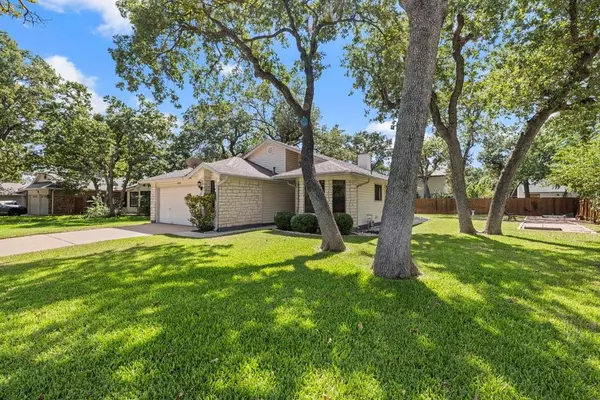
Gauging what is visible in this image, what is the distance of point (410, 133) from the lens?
5070 millimetres

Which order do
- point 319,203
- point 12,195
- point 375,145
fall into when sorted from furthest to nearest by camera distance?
point 375,145 < point 12,195 < point 319,203

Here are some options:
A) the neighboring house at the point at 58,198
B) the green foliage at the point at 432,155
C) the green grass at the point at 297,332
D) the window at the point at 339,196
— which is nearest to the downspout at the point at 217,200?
the window at the point at 339,196

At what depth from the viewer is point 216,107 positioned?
10750 millimetres

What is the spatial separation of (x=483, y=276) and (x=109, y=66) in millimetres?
11337

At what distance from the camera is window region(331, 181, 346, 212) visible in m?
12.8

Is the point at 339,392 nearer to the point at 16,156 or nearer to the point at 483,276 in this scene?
the point at 483,276

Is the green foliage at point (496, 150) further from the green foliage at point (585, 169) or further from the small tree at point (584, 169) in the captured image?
the green foliage at point (585, 169)

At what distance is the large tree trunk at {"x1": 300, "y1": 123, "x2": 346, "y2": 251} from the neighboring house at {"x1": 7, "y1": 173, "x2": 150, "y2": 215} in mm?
22155

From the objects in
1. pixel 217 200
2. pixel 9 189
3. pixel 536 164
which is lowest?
pixel 217 200

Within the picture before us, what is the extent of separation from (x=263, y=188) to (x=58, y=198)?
2383 cm

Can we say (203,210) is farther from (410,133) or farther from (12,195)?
(12,195)

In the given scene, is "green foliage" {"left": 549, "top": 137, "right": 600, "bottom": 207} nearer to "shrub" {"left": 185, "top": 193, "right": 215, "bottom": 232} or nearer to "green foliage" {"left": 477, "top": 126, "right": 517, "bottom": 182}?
"green foliage" {"left": 477, "top": 126, "right": 517, "bottom": 182}

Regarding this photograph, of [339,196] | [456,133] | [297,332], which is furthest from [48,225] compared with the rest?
[456,133]

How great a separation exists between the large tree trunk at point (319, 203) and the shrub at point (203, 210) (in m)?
6.16
